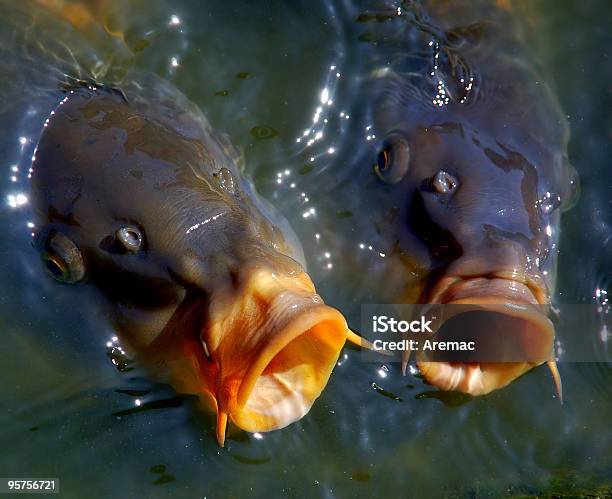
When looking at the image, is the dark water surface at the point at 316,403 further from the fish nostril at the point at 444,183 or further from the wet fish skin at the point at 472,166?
the fish nostril at the point at 444,183

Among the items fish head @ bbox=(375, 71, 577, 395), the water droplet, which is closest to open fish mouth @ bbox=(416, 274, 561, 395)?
fish head @ bbox=(375, 71, 577, 395)

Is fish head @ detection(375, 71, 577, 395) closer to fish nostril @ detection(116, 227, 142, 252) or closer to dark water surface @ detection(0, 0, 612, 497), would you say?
dark water surface @ detection(0, 0, 612, 497)

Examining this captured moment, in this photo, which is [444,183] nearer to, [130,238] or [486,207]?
[486,207]

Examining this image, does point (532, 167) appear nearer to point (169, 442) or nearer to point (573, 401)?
point (573, 401)

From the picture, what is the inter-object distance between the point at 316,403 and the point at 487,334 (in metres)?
0.88

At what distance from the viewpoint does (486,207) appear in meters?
3.84

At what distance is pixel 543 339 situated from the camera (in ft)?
11.6

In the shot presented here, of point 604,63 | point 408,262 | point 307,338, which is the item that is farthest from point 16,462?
point 604,63

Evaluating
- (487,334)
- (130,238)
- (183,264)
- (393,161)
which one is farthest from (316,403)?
(393,161)

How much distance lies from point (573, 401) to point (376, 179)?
1.54m

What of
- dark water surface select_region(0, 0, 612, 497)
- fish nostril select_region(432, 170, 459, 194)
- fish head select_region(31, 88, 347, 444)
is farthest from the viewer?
fish nostril select_region(432, 170, 459, 194)

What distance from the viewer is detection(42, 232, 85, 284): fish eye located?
3529 millimetres

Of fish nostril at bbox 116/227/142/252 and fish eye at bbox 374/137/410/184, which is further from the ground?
fish nostril at bbox 116/227/142/252

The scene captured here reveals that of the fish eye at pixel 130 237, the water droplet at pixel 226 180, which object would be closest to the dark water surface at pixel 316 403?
the fish eye at pixel 130 237
